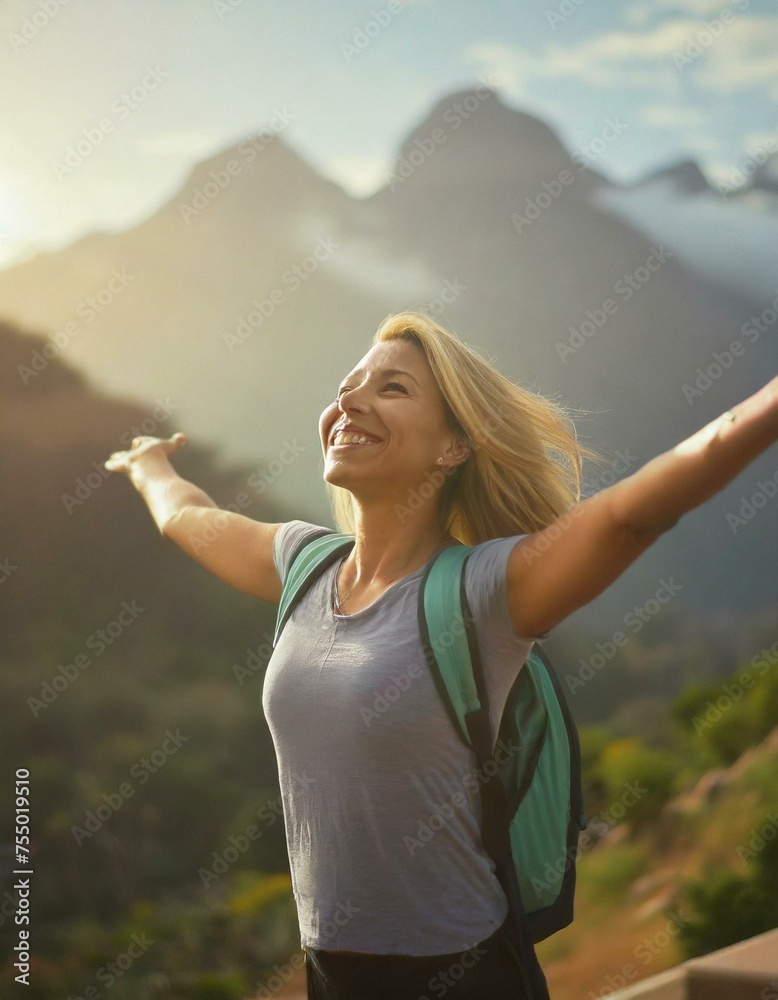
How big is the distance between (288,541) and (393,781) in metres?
0.53

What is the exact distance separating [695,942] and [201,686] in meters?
1.50

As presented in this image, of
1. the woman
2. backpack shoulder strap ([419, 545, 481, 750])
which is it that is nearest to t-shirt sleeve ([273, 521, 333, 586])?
the woman

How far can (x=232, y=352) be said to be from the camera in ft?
8.96

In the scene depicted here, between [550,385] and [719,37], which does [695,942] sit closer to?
[550,385]

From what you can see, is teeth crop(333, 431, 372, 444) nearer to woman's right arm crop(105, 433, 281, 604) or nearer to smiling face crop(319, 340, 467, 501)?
smiling face crop(319, 340, 467, 501)

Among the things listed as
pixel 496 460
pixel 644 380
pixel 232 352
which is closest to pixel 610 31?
pixel 644 380

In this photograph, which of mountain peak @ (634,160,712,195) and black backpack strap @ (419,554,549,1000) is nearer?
black backpack strap @ (419,554,549,1000)

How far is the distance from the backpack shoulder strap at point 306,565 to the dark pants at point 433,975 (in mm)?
518

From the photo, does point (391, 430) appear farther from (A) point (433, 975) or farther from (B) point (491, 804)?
(A) point (433, 975)

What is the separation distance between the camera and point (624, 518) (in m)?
1.15

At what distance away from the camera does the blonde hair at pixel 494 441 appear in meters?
1.56

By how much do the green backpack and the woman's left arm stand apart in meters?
0.11

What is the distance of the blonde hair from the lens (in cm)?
156

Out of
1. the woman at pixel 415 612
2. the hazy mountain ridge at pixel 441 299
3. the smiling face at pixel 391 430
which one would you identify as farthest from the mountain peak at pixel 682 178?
the smiling face at pixel 391 430
